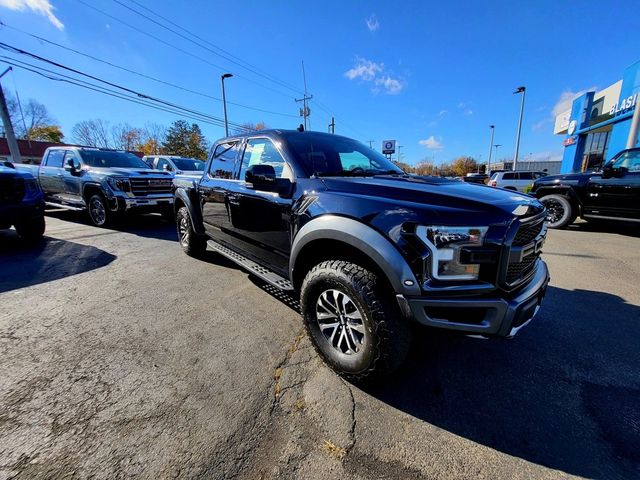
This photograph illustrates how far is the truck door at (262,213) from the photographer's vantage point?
2.81m

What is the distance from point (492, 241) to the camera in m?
1.77

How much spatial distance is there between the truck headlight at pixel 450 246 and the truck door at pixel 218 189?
2.51m

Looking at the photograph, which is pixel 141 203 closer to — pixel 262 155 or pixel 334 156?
pixel 262 155

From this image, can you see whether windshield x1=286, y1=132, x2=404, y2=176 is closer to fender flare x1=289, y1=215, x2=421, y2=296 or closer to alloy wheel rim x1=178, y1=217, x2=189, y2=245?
fender flare x1=289, y1=215, x2=421, y2=296

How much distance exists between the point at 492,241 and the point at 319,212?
1169 mm

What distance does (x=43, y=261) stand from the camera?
5.00 metres

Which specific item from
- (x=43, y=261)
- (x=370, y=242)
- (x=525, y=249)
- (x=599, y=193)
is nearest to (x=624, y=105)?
(x=599, y=193)

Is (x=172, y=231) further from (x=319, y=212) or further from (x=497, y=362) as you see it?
(x=497, y=362)

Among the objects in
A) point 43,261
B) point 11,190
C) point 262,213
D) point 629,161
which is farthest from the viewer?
point 629,161

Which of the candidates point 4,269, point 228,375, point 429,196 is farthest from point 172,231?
point 429,196

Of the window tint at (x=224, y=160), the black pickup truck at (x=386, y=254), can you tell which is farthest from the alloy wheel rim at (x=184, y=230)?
the black pickup truck at (x=386, y=254)

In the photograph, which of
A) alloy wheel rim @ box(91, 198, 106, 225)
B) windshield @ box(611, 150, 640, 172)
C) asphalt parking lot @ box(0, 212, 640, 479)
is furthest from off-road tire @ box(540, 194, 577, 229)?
alloy wheel rim @ box(91, 198, 106, 225)

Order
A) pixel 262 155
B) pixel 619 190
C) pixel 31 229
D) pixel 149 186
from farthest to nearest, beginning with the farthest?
pixel 149 186, pixel 619 190, pixel 31 229, pixel 262 155

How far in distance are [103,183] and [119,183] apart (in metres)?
0.42
